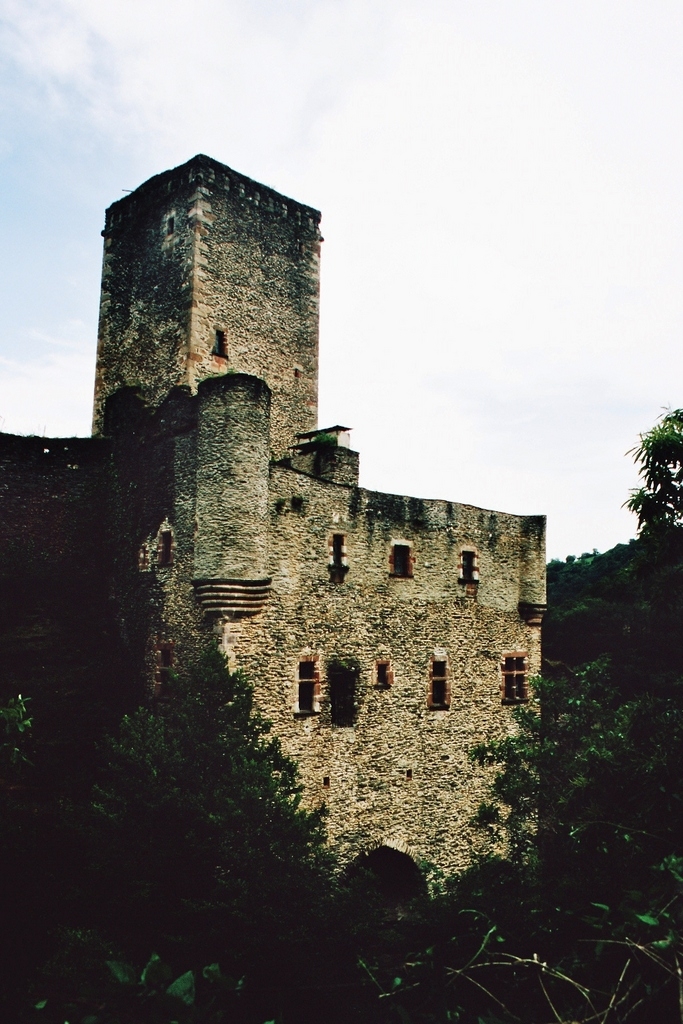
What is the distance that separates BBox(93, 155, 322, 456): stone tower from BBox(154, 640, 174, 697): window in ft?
22.6

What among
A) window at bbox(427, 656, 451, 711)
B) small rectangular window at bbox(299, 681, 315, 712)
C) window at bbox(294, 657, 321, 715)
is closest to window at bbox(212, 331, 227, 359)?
window at bbox(294, 657, 321, 715)

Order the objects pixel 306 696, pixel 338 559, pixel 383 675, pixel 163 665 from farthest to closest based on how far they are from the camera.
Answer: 1. pixel 383 675
2. pixel 338 559
3. pixel 306 696
4. pixel 163 665

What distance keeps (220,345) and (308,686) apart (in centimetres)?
968

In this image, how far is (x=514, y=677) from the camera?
22.9 meters

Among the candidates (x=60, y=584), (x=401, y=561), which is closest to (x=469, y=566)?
(x=401, y=561)

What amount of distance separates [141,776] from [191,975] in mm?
11517

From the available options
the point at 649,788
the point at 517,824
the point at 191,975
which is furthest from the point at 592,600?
the point at 191,975

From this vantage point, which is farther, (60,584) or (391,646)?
(391,646)

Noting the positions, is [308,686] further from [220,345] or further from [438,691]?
[220,345]

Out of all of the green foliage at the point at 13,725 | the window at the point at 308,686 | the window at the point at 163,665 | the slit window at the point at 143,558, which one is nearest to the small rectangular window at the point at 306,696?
the window at the point at 308,686

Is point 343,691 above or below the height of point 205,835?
above

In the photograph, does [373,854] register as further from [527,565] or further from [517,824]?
[527,565]

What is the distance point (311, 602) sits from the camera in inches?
696

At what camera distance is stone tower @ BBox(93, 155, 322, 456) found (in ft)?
68.6
